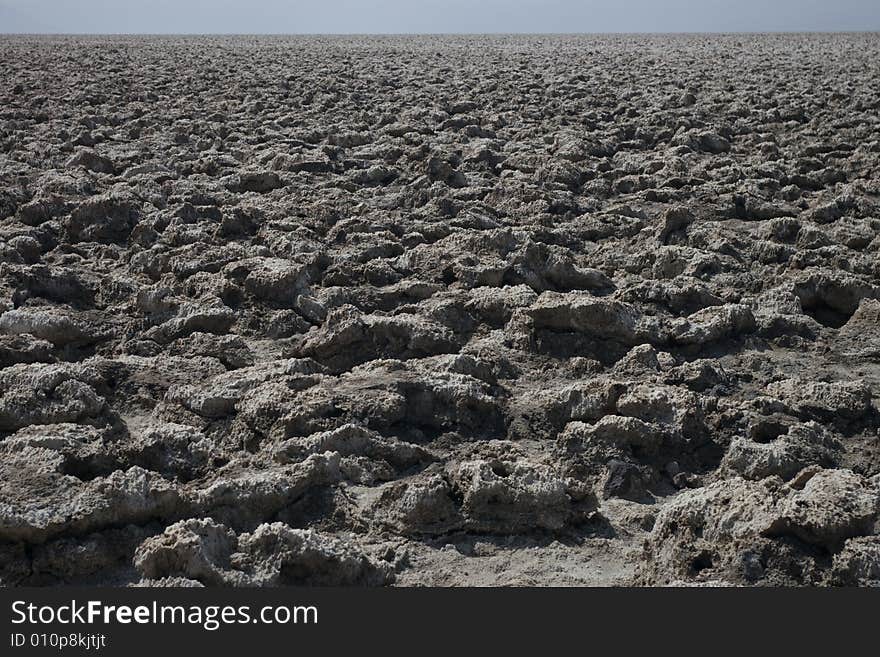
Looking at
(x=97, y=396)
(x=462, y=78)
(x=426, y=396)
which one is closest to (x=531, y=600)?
(x=426, y=396)

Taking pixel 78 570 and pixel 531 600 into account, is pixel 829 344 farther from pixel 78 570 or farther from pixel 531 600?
pixel 78 570

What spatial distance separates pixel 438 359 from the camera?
374cm

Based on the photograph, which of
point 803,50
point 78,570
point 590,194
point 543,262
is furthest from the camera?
point 803,50

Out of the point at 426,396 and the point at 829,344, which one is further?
the point at 829,344

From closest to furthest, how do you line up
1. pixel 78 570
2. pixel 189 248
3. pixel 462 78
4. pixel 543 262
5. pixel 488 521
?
pixel 78 570
pixel 488 521
pixel 543 262
pixel 189 248
pixel 462 78

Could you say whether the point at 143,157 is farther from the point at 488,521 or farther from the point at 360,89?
the point at 488,521

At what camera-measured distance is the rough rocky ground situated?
2.54 m

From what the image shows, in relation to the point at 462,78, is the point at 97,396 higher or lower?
lower

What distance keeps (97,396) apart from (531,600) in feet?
6.17

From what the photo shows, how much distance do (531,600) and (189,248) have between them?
10.9 ft

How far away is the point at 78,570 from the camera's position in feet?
8.16

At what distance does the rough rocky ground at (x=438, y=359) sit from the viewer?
99.9 inches

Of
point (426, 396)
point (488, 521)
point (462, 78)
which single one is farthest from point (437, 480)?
point (462, 78)

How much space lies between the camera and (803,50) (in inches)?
686
